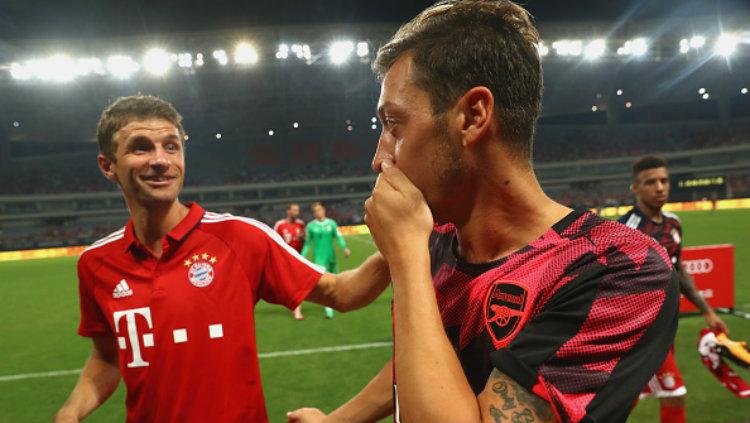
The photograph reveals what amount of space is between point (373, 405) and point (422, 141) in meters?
1.02

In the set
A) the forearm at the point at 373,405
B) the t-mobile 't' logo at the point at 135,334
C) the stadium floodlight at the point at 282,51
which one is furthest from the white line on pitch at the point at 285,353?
the stadium floodlight at the point at 282,51

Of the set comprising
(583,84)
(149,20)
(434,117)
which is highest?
(149,20)

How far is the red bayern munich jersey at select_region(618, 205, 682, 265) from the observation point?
4.81 metres

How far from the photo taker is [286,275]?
263cm

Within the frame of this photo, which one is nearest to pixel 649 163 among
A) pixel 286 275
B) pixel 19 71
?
pixel 286 275

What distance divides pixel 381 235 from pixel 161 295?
5.34 ft

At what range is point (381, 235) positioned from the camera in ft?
4.04

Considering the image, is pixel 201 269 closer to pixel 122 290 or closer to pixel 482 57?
pixel 122 290

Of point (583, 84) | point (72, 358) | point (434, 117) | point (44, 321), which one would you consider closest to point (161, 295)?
point (434, 117)

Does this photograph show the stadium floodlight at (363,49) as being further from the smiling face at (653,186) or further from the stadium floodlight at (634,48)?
the smiling face at (653,186)

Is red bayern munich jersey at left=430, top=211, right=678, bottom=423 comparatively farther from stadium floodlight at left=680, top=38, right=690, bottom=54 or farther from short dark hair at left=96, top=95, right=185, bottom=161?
stadium floodlight at left=680, top=38, right=690, bottom=54

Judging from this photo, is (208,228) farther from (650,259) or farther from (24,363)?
(24,363)

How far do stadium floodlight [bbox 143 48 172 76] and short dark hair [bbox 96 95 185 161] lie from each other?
32012 millimetres

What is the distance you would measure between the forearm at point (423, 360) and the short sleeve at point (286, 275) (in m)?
1.54
